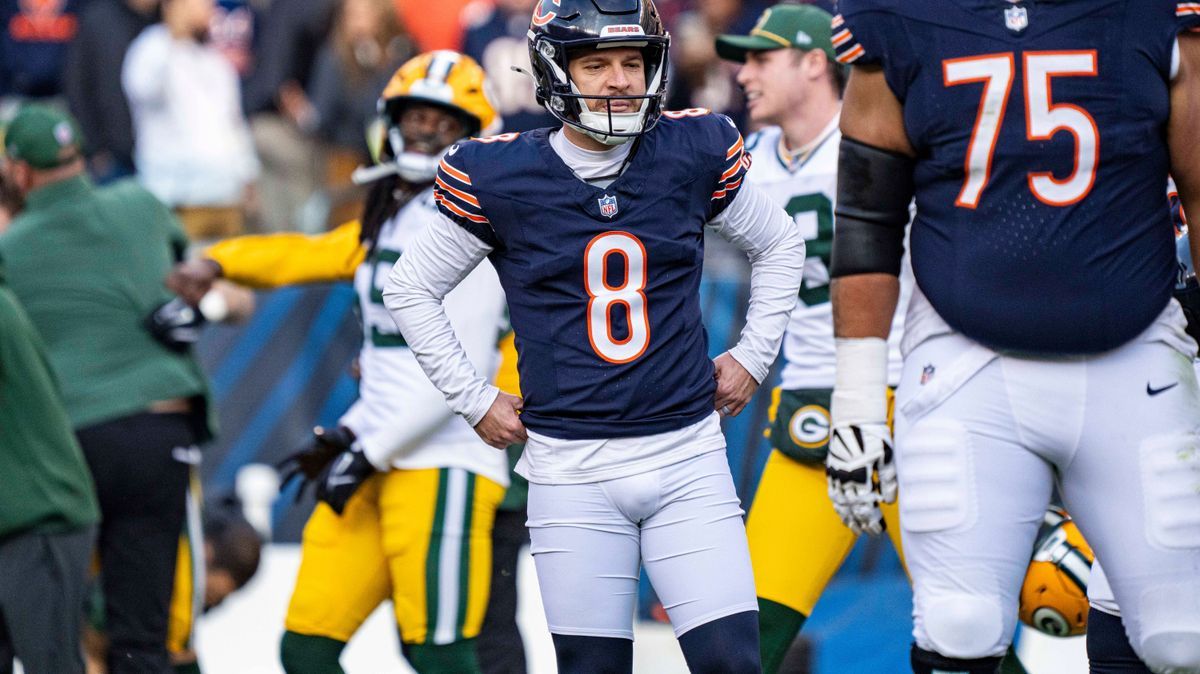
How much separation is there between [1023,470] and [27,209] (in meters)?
4.07

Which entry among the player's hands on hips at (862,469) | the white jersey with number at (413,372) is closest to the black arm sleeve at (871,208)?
the player's hands on hips at (862,469)

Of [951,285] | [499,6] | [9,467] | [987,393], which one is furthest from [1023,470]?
[499,6]

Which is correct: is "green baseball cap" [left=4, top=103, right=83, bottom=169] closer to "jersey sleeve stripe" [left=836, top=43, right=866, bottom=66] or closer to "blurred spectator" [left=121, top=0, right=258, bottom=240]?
"jersey sleeve stripe" [left=836, top=43, right=866, bottom=66]

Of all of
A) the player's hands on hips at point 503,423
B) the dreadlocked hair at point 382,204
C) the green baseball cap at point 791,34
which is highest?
the green baseball cap at point 791,34

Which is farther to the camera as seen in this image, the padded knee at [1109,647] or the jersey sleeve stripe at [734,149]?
the jersey sleeve stripe at [734,149]

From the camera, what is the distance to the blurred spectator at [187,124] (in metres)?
10.7

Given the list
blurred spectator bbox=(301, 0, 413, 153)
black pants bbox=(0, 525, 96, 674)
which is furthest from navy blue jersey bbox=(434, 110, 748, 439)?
blurred spectator bbox=(301, 0, 413, 153)

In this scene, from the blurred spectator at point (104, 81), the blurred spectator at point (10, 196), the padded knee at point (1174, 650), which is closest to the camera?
the padded knee at point (1174, 650)

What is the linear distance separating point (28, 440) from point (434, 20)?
6.38m

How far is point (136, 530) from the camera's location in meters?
6.02

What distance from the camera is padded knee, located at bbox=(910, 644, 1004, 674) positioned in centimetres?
347

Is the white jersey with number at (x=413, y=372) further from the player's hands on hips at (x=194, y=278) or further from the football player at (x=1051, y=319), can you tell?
the football player at (x=1051, y=319)

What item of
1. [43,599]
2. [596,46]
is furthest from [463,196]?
[43,599]

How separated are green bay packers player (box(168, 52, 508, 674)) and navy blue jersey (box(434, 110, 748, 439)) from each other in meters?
1.10
